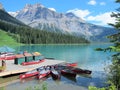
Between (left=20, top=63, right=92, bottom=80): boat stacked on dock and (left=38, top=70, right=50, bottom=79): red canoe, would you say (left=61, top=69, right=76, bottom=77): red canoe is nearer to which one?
(left=20, top=63, right=92, bottom=80): boat stacked on dock

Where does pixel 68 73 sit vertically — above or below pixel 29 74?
below

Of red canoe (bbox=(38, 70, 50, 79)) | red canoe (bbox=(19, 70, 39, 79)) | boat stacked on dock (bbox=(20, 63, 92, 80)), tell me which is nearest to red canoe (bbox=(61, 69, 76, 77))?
boat stacked on dock (bbox=(20, 63, 92, 80))

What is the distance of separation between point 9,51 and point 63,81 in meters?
32.8

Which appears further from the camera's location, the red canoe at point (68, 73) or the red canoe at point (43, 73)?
the red canoe at point (68, 73)

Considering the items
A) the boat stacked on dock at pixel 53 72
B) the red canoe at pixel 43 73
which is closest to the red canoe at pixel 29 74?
the boat stacked on dock at pixel 53 72

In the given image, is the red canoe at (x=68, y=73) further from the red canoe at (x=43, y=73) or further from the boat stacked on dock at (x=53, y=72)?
the red canoe at (x=43, y=73)

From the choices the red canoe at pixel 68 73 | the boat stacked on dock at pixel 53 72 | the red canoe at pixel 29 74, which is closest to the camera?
the red canoe at pixel 29 74

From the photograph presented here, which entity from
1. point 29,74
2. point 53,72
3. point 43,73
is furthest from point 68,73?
point 29,74

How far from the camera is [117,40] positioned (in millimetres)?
27297

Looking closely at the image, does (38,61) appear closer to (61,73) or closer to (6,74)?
(61,73)

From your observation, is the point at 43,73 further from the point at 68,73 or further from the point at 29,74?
the point at 68,73

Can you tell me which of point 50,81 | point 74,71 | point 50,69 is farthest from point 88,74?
point 50,81

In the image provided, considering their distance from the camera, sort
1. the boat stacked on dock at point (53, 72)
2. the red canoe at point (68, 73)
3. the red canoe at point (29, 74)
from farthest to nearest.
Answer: the red canoe at point (68, 73) < the boat stacked on dock at point (53, 72) < the red canoe at point (29, 74)

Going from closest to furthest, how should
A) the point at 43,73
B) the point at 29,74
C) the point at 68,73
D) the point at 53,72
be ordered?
the point at 29,74 → the point at 43,73 → the point at 53,72 → the point at 68,73
